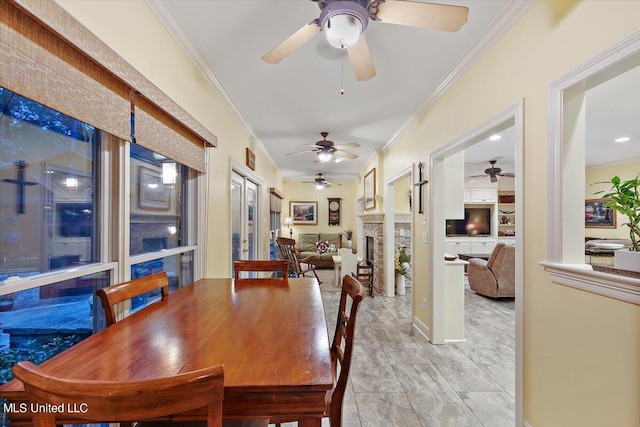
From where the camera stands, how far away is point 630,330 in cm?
115

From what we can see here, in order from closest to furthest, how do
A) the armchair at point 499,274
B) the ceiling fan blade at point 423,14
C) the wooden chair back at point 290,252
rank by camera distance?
the ceiling fan blade at point 423,14 < the armchair at point 499,274 < the wooden chair back at point 290,252

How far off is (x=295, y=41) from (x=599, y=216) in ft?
28.0

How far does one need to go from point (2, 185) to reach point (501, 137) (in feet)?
18.1

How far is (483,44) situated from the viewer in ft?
6.54

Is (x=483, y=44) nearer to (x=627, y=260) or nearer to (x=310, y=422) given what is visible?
(x=627, y=260)

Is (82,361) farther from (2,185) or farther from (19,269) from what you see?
(2,185)

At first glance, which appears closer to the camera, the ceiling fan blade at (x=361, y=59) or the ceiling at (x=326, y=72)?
the ceiling fan blade at (x=361, y=59)

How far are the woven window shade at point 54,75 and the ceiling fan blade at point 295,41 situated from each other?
826 mm

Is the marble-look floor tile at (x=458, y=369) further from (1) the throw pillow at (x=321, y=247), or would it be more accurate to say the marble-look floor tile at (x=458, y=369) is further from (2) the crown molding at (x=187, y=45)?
(1) the throw pillow at (x=321, y=247)

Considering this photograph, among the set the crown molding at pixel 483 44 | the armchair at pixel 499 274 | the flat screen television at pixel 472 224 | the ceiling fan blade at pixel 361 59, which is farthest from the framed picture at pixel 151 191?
the flat screen television at pixel 472 224

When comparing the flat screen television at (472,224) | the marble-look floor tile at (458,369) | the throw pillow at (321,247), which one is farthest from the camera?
the throw pillow at (321,247)

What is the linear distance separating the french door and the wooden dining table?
2.22 metres

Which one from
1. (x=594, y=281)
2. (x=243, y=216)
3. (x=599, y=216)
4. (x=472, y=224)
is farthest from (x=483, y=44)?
(x=599, y=216)

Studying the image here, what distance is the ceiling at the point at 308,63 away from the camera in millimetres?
1746
